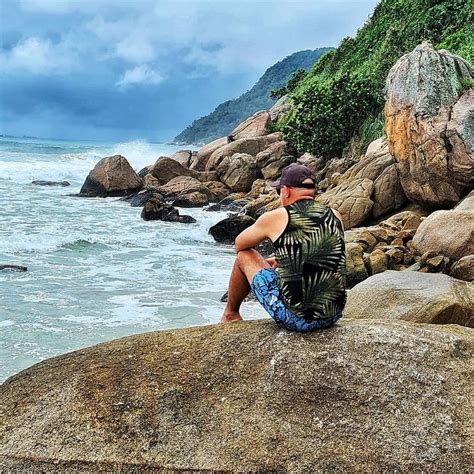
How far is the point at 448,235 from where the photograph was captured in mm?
11562

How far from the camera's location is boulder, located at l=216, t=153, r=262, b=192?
29.3m

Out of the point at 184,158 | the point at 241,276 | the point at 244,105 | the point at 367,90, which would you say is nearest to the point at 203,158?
the point at 184,158

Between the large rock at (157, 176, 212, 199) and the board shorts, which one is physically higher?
the board shorts

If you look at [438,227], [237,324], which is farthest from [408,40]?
[237,324]

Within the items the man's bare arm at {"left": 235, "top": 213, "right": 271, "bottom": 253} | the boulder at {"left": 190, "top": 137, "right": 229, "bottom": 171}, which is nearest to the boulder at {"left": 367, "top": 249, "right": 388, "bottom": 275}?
the man's bare arm at {"left": 235, "top": 213, "right": 271, "bottom": 253}

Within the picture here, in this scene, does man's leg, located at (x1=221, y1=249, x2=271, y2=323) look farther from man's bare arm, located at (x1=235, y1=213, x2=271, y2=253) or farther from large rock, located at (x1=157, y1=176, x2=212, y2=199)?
large rock, located at (x1=157, y1=176, x2=212, y2=199)

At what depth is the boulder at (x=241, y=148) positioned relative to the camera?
32.1 meters

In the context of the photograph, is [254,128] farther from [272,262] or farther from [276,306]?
[276,306]

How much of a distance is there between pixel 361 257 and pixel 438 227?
60.9 inches

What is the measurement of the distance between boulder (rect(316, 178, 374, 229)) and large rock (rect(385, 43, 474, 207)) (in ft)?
3.39

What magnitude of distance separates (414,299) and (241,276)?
9.16 feet

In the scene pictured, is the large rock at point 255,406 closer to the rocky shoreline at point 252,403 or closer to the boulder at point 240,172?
the rocky shoreline at point 252,403

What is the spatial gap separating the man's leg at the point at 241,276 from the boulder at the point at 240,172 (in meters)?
24.5

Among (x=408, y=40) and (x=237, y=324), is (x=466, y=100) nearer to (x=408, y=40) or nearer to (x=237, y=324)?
(x=237, y=324)
